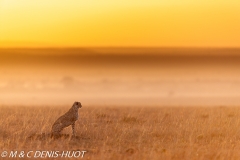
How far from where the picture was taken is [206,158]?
40.9ft

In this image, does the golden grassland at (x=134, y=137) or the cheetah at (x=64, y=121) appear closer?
the golden grassland at (x=134, y=137)

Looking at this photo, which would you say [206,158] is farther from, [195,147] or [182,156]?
[195,147]

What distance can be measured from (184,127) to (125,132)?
7.86 ft

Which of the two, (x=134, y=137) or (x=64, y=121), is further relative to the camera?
(x=134, y=137)

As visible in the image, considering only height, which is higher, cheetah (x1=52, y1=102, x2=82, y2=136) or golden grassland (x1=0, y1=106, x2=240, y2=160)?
cheetah (x1=52, y1=102, x2=82, y2=136)

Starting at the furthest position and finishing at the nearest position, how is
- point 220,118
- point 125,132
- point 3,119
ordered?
point 220,118, point 3,119, point 125,132

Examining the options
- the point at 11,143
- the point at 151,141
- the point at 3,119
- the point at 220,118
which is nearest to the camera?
the point at 11,143

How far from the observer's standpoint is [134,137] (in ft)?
50.8

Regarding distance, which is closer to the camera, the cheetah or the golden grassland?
the golden grassland

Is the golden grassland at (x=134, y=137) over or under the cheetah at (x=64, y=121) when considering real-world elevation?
under

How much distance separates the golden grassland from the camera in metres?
13.0

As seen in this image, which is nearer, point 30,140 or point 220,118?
point 30,140

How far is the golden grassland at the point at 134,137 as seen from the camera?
13.0 meters

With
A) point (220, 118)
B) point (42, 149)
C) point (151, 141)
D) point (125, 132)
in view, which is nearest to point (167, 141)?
point (151, 141)
